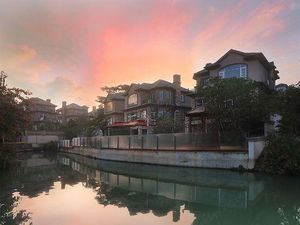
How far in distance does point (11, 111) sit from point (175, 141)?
1309 cm

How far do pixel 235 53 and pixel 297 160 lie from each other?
15.6 meters

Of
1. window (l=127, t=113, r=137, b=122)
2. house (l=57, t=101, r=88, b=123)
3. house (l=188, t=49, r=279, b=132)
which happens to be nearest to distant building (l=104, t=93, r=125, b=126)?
window (l=127, t=113, r=137, b=122)

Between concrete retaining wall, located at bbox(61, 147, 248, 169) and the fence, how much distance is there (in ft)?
1.53

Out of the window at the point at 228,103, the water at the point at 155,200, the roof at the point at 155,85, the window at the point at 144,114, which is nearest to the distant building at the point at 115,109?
the roof at the point at 155,85

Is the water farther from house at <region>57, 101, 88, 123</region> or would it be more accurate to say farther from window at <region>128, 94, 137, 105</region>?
house at <region>57, 101, 88, 123</region>

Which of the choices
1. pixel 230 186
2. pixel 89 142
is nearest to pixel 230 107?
pixel 230 186

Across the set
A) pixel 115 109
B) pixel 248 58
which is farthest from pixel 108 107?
pixel 248 58

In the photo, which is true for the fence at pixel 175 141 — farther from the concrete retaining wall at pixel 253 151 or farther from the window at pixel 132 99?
the window at pixel 132 99

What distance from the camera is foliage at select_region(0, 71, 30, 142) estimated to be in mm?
23234

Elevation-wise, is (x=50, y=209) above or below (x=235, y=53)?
below

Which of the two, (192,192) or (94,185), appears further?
Result: (94,185)

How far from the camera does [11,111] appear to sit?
23797 millimetres

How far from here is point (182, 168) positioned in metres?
26.2

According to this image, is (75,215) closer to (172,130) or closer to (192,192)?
(192,192)
